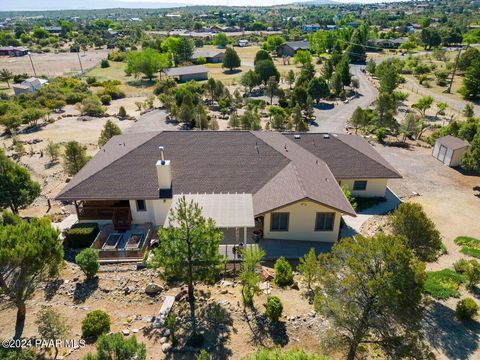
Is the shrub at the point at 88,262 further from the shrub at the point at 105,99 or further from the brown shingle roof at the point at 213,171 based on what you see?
the shrub at the point at 105,99

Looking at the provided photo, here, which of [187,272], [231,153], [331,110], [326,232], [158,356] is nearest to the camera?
[158,356]

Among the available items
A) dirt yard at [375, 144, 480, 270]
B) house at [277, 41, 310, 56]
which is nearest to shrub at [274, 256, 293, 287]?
dirt yard at [375, 144, 480, 270]

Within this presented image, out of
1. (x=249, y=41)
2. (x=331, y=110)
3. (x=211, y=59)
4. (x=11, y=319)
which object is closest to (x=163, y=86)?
(x=331, y=110)

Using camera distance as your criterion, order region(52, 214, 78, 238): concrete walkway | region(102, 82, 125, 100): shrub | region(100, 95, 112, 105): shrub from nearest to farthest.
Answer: region(52, 214, 78, 238): concrete walkway < region(100, 95, 112, 105): shrub < region(102, 82, 125, 100): shrub

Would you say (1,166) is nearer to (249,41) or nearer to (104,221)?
(104,221)

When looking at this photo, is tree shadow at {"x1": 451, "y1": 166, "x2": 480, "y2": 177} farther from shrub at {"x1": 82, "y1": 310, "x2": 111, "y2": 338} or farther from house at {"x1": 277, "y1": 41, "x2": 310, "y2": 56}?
house at {"x1": 277, "y1": 41, "x2": 310, "y2": 56}

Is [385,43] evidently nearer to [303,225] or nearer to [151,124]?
[151,124]
